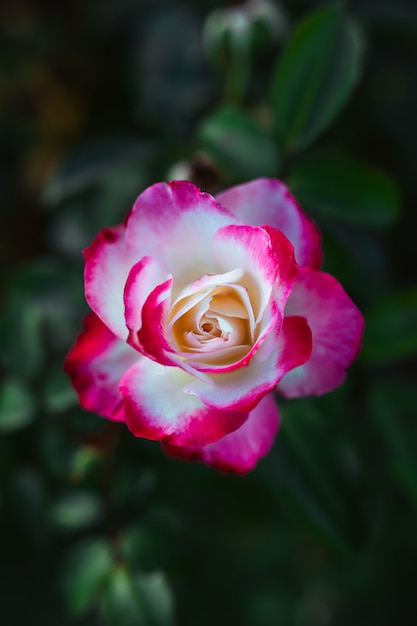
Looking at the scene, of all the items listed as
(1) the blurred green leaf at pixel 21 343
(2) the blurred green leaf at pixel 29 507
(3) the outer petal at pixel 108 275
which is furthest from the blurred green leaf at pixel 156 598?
(3) the outer petal at pixel 108 275

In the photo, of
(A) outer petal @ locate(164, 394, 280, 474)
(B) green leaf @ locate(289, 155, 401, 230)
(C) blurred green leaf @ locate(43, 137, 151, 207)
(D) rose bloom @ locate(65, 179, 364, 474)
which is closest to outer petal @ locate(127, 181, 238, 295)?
(D) rose bloom @ locate(65, 179, 364, 474)

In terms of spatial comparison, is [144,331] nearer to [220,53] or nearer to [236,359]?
[236,359]

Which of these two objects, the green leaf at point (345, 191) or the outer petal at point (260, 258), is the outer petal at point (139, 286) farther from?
the green leaf at point (345, 191)

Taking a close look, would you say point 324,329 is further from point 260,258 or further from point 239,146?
point 239,146

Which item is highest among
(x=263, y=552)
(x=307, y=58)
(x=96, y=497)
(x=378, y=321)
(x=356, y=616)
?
(x=307, y=58)

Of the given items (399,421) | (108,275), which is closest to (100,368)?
(108,275)

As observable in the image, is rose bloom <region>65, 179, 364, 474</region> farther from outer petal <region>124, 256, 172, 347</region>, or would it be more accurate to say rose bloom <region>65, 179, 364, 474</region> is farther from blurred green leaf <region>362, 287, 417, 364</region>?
blurred green leaf <region>362, 287, 417, 364</region>

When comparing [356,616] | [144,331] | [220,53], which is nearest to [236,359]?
[144,331]
